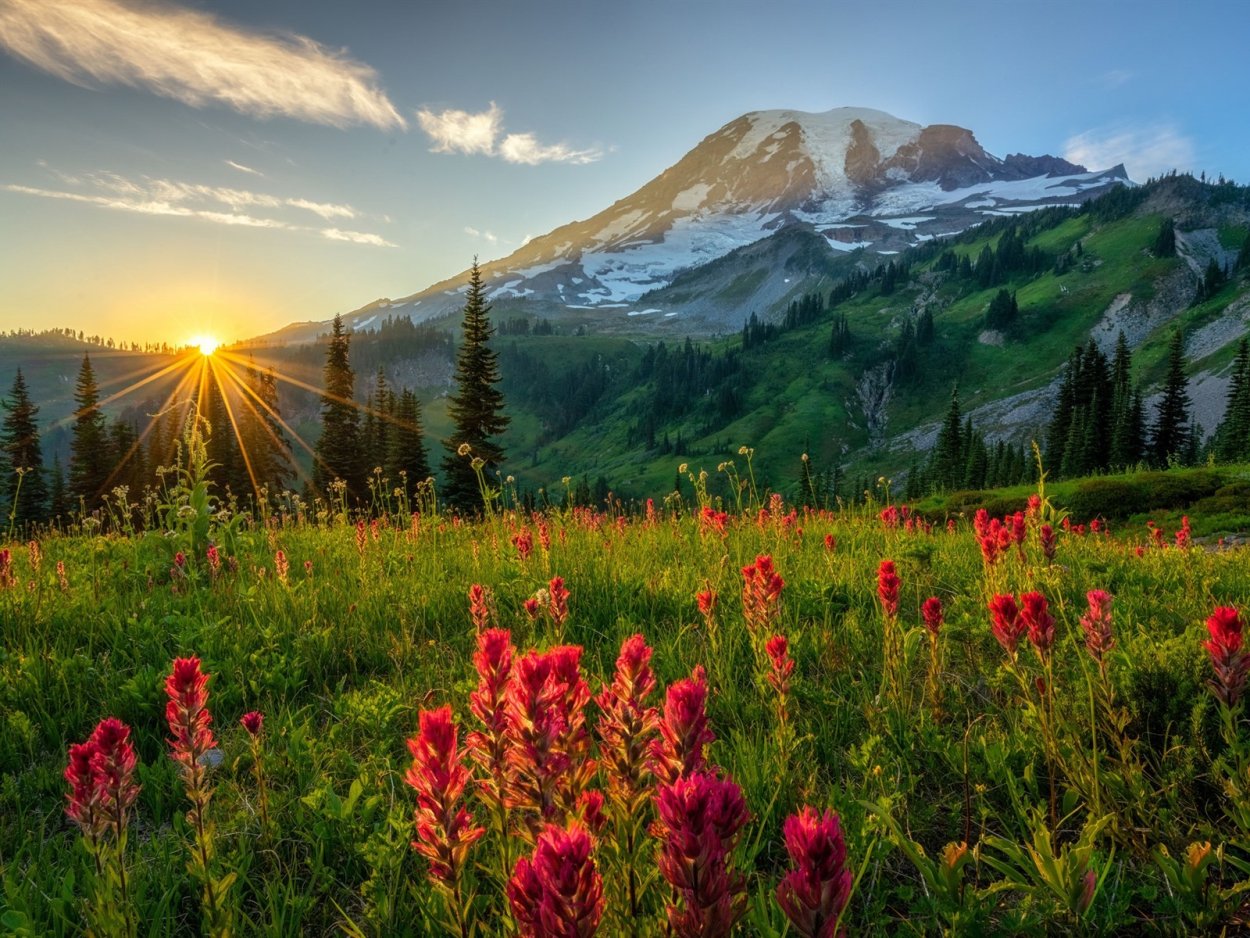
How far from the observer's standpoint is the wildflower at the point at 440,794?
135 cm

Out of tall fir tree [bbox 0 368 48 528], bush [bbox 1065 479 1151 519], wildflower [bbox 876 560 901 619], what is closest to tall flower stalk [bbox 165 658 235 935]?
wildflower [bbox 876 560 901 619]

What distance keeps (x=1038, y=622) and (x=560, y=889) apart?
2.28 metres

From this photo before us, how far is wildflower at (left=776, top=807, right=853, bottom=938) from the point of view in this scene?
1054 millimetres

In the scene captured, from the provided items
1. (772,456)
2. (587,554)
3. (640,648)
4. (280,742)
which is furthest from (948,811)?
(772,456)

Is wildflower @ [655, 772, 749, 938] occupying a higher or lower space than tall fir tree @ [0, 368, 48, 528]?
higher

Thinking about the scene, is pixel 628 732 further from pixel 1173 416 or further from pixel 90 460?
pixel 1173 416

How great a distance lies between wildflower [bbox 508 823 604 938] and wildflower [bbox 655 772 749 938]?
139 millimetres

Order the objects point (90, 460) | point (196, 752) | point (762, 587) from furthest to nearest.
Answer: point (90, 460)
point (762, 587)
point (196, 752)

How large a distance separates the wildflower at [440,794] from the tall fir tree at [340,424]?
60.3m

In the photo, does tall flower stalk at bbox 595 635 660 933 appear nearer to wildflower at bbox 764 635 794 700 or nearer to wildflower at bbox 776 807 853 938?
wildflower at bbox 776 807 853 938

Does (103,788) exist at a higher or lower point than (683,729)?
lower

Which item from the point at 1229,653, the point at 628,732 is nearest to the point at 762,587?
the point at 1229,653

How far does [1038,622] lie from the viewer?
2467 mm

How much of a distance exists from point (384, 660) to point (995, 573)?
4.83 m
